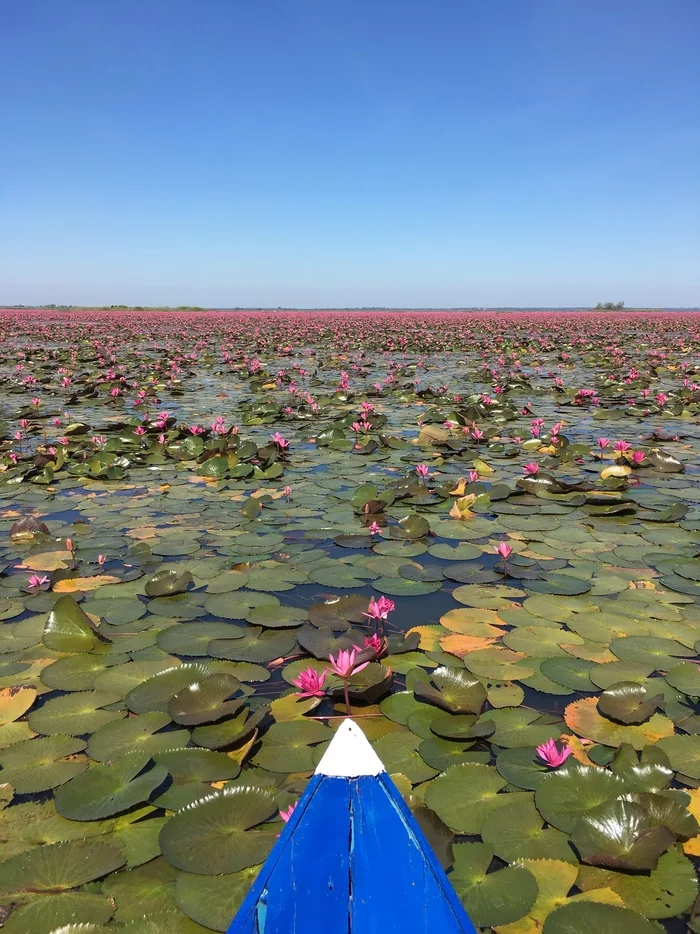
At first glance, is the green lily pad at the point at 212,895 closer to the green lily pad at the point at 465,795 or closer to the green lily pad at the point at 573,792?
the green lily pad at the point at 465,795

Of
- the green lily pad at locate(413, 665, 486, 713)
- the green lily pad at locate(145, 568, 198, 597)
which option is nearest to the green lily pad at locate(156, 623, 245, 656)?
the green lily pad at locate(145, 568, 198, 597)

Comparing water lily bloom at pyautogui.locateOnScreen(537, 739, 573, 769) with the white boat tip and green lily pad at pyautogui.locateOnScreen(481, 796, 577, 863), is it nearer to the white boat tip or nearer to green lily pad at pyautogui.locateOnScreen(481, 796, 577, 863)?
green lily pad at pyautogui.locateOnScreen(481, 796, 577, 863)

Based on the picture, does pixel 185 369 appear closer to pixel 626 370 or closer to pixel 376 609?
pixel 626 370

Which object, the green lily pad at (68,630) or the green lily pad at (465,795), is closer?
the green lily pad at (465,795)

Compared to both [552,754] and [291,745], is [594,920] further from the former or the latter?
[291,745]

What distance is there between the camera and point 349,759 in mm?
938

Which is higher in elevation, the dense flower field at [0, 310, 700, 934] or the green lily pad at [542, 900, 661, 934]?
the green lily pad at [542, 900, 661, 934]

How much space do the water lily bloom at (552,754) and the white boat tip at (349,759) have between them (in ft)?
3.10

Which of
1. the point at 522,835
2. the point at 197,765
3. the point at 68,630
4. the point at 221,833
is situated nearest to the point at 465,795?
the point at 522,835

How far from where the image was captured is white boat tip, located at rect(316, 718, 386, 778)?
93 centimetres

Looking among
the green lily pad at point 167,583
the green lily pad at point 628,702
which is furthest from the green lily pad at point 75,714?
the green lily pad at point 628,702

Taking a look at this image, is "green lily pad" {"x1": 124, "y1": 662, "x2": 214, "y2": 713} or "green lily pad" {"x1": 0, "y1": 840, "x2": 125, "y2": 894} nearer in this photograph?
"green lily pad" {"x1": 0, "y1": 840, "x2": 125, "y2": 894}

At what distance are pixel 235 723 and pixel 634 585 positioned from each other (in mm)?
2018

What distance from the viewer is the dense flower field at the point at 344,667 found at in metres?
1.38
